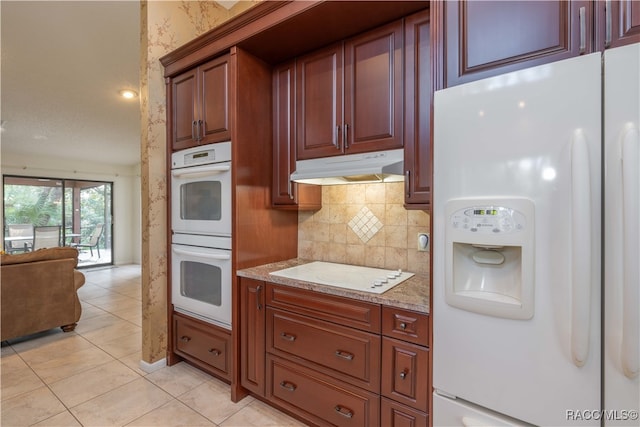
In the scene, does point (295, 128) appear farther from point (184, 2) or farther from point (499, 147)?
point (184, 2)

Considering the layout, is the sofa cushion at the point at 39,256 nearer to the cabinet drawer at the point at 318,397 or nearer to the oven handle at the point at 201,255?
the oven handle at the point at 201,255

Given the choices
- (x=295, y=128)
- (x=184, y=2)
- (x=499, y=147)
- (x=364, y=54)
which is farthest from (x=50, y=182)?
(x=499, y=147)

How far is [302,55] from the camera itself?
200cm

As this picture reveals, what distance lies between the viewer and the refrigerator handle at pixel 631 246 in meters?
0.79

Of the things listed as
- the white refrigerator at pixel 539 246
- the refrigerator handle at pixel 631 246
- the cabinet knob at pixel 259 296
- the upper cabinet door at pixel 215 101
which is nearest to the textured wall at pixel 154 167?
the upper cabinet door at pixel 215 101

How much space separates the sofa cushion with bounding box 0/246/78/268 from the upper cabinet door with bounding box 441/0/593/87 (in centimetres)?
393

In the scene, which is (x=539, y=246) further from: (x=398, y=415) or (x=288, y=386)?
(x=288, y=386)

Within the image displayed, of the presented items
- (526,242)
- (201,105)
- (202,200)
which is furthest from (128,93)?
(526,242)

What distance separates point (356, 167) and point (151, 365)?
2.22 metres

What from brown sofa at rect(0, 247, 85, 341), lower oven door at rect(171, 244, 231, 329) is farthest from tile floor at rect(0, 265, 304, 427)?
lower oven door at rect(171, 244, 231, 329)

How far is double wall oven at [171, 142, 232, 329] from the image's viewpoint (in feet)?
6.55

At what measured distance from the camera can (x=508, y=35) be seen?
109 centimetres

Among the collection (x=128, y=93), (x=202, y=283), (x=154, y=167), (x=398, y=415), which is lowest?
(x=398, y=415)

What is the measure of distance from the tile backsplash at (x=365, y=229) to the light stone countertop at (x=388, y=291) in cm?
22
